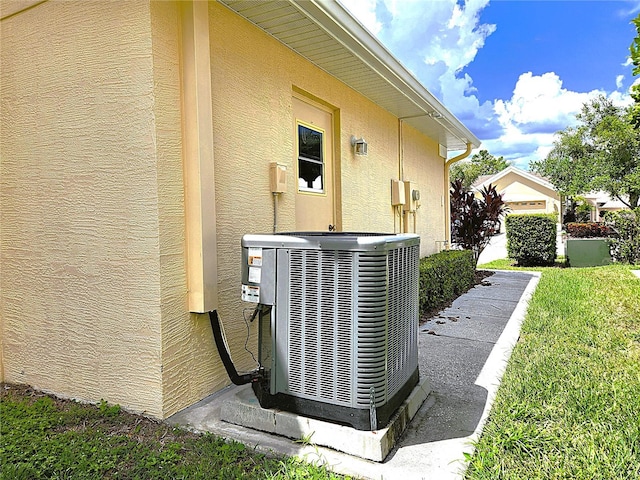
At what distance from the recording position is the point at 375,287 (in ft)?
7.56

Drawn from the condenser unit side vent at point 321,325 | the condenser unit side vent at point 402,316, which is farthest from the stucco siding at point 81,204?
the condenser unit side vent at point 402,316

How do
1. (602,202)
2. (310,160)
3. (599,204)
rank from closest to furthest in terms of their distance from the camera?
1. (310,160)
2. (602,202)
3. (599,204)

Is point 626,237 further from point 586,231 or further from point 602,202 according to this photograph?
point 602,202

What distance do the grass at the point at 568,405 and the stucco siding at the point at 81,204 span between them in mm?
2155

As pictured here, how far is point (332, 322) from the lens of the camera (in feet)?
7.79

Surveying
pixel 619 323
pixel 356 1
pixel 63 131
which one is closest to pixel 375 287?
pixel 63 131

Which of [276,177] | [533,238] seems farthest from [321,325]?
[533,238]

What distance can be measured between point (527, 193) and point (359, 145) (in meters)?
34.9

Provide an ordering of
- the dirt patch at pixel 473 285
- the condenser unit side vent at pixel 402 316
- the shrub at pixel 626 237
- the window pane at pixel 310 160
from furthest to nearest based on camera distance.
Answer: the shrub at pixel 626 237
the dirt patch at pixel 473 285
the window pane at pixel 310 160
the condenser unit side vent at pixel 402 316

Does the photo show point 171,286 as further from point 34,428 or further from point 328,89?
point 328,89

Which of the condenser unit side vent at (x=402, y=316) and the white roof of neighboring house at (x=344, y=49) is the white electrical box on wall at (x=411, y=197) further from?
the condenser unit side vent at (x=402, y=316)

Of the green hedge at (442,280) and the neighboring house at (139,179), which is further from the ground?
the neighboring house at (139,179)

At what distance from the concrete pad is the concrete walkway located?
38mm

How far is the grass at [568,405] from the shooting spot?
216cm
